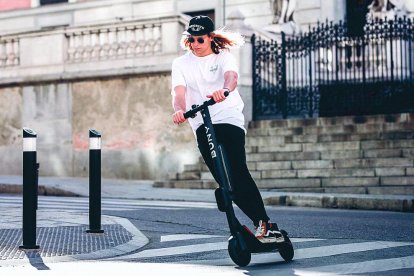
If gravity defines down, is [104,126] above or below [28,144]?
above

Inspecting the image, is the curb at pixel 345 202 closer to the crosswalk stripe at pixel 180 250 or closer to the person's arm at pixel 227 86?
the crosswalk stripe at pixel 180 250

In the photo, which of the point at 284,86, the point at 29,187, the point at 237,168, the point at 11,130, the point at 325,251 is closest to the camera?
the point at 237,168

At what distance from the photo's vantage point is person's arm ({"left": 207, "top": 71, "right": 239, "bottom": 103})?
529 cm

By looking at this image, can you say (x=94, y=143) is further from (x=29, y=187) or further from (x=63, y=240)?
(x=29, y=187)

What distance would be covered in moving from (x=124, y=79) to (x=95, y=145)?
36.0 ft

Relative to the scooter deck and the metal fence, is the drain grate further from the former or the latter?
the metal fence

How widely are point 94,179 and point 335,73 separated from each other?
472 inches

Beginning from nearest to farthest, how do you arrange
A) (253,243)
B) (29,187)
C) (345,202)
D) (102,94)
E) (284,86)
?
(253,243) → (29,187) → (345,202) → (284,86) → (102,94)

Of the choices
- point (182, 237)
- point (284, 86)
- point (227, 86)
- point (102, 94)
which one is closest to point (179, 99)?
point (227, 86)

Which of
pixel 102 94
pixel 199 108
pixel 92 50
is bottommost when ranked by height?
pixel 199 108

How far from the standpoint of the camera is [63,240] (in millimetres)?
6582

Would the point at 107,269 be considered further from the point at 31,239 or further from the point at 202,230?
the point at 202,230

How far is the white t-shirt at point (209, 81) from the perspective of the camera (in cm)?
554

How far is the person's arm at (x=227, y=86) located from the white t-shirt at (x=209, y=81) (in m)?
0.05
